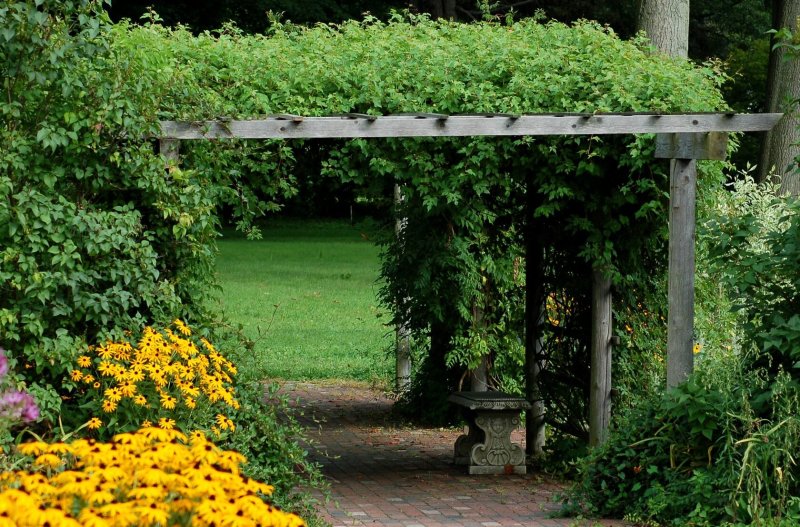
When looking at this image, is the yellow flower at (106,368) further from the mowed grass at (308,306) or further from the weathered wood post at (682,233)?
the weathered wood post at (682,233)

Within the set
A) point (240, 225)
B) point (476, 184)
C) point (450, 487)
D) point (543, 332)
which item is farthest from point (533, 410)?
point (240, 225)

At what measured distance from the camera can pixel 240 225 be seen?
24.6ft

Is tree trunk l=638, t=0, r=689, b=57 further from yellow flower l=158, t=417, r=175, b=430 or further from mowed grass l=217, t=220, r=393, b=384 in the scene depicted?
yellow flower l=158, t=417, r=175, b=430

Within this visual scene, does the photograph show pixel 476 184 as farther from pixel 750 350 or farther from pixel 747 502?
pixel 747 502

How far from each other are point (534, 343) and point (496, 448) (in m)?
1.08

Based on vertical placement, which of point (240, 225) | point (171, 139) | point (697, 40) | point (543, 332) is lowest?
point (543, 332)

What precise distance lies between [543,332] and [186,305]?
132 inches

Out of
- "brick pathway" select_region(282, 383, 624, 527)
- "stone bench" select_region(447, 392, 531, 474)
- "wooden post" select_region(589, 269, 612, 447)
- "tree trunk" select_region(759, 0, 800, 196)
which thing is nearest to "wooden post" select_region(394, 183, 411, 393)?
"brick pathway" select_region(282, 383, 624, 527)

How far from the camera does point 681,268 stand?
23.6ft

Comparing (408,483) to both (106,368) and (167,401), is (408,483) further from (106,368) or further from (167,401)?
(106,368)

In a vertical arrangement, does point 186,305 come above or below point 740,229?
below

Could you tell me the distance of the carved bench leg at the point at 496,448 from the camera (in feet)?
27.6

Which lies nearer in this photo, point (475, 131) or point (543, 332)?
point (475, 131)

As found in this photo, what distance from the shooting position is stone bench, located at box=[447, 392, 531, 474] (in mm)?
8406
